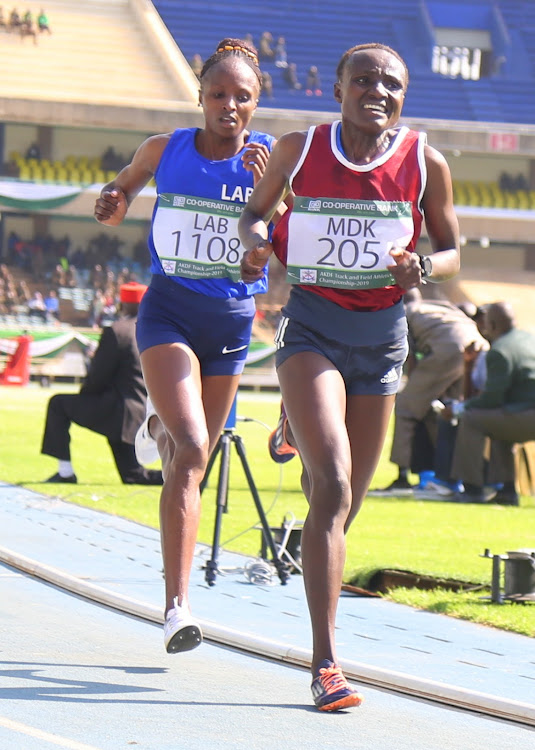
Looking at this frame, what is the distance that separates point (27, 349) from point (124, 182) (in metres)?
26.6

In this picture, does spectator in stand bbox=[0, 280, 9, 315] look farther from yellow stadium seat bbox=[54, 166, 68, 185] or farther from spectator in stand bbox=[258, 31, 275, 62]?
spectator in stand bbox=[258, 31, 275, 62]

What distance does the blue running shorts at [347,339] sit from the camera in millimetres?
4461

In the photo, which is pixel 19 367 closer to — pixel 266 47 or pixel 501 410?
pixel 501 410

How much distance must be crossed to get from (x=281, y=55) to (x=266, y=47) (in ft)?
3.38

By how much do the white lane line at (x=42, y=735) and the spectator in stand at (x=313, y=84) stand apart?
1995 inches

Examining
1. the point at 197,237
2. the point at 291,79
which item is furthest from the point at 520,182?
the point at 197,237

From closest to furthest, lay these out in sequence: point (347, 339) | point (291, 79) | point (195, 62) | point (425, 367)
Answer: point (347, 339) → point (425, 367) → point (195, 62) → point (291, 79)

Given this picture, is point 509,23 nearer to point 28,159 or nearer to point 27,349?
point 28,159

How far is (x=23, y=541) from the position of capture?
8133 mm

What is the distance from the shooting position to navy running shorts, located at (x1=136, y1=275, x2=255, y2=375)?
508cm

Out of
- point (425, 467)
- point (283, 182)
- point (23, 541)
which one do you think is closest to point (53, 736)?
point (283, 182)

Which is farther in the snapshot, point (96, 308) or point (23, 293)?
point (23, 293)

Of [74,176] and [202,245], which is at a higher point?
[74,176]

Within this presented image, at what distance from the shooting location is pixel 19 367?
3181 centimetres
